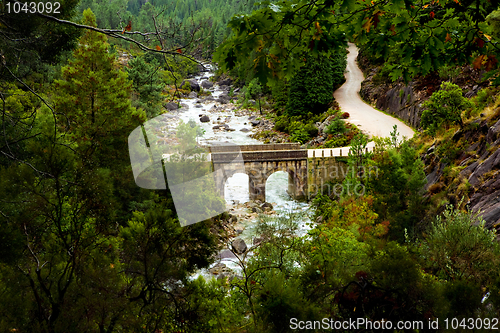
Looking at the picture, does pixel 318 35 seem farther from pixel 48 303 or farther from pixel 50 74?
pixel 50 74

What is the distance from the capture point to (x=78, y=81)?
16.2m

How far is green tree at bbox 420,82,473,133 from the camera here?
1566 cm

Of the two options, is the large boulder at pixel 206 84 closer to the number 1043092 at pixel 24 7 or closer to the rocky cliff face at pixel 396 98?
the rocky cliff face at pixel 396 98

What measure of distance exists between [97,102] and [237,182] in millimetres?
14268

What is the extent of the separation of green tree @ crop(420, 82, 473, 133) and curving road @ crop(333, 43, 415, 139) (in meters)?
5.91

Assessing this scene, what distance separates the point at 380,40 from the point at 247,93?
47.3 m

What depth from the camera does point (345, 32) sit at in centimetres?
379

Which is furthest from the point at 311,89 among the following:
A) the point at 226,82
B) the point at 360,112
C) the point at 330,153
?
the point at 226,82

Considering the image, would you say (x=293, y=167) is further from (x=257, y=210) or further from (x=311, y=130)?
(x=311, y=130)

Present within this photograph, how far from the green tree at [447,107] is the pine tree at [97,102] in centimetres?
Answer: 1426

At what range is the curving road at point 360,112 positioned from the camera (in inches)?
1099

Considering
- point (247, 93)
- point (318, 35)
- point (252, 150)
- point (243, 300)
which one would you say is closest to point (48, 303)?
point (243, 300)

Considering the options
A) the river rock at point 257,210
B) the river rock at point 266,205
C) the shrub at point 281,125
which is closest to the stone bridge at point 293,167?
the river rock at point 266,205

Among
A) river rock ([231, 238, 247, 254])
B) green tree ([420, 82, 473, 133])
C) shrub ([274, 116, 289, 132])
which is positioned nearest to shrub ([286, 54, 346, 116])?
shrub ([274, 116, 289, 132])
